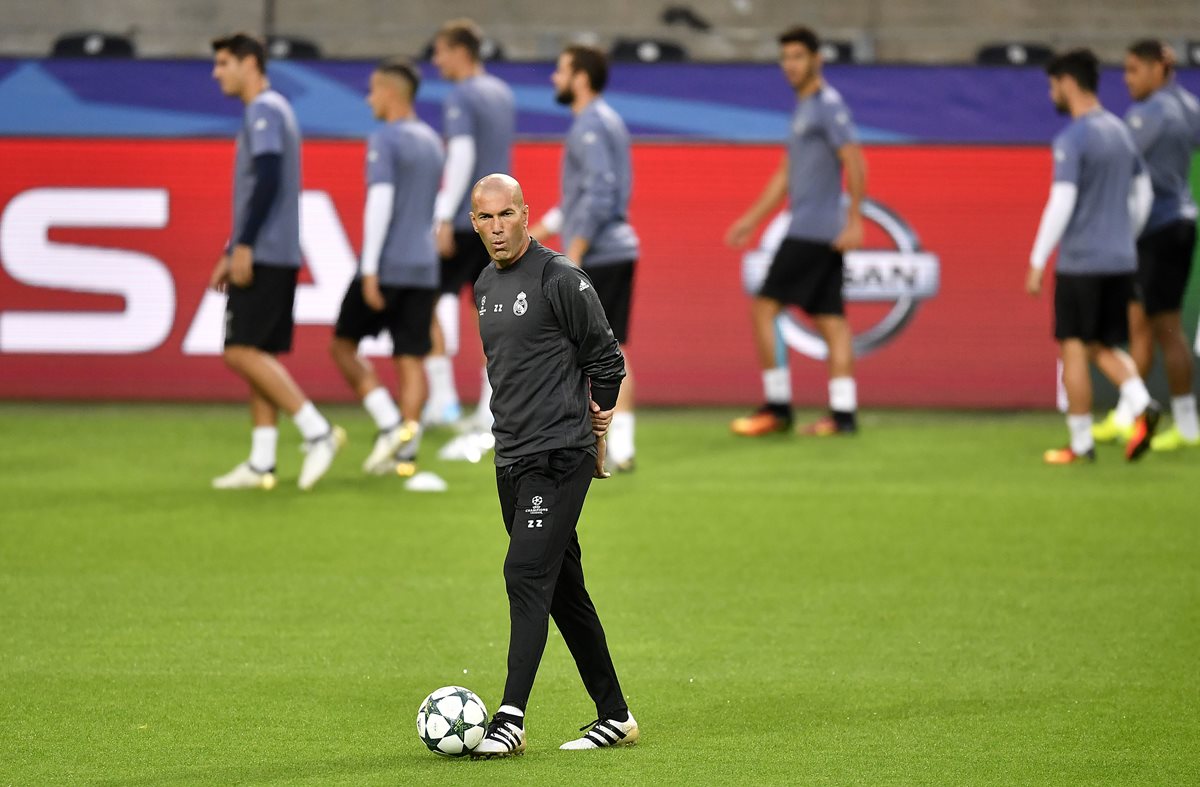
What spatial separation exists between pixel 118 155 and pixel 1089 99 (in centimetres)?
740

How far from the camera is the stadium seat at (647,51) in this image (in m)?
16.0

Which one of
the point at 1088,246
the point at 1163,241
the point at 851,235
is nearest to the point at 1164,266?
the point at 1163,241

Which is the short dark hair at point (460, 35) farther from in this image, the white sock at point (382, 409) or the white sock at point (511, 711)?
the white sock at point (511, 711)

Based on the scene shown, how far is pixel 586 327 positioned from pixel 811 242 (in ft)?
26.0

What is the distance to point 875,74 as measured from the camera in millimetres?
14945

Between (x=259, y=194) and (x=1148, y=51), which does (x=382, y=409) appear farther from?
(x=1148, y=51)

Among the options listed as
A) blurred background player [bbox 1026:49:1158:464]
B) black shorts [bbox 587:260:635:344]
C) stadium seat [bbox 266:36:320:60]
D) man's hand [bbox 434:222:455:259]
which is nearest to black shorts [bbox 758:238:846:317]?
blurred background player [bbox 1026:49:1158:464]

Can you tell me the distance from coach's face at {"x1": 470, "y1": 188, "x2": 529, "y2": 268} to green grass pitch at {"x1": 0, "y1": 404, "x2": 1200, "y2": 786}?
4.96 ft

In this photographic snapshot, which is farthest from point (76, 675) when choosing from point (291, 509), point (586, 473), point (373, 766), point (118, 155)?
point (118, 155)

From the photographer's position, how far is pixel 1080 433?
1194 centimetres

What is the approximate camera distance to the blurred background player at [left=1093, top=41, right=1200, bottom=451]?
497 inches

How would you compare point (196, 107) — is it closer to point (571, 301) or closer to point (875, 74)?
point (875, 74)

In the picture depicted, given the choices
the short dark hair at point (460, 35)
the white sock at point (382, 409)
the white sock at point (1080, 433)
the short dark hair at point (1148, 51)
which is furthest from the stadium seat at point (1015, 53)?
the white sock at point (382, 409)

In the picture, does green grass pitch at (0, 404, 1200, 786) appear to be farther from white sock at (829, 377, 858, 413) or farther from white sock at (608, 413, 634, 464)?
white sock at (829, 377, 858, 413)
